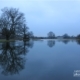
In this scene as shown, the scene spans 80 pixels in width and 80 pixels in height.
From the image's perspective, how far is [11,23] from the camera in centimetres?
5750

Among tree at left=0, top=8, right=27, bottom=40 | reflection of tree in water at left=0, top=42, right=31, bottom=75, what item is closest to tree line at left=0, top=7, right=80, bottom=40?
tree at left=0, top=8, right=27, bottom=40

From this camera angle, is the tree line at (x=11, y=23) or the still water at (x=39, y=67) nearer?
the still water at (x=39, y=67)

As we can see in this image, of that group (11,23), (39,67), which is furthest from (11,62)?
(11,23)

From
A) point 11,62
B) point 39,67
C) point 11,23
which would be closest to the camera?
point 39,67

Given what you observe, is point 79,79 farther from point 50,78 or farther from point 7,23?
point 7,23

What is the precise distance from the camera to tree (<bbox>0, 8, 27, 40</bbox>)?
2202 inches

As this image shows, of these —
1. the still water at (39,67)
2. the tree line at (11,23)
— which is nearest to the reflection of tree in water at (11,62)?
the still water at (39,67)

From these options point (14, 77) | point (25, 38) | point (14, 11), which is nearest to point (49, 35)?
point (25, 38)

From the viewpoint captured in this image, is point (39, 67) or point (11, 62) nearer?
point (39, 67)

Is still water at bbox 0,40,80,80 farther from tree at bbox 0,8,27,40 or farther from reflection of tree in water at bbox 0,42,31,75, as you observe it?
tree at bbox 0,8,27,40

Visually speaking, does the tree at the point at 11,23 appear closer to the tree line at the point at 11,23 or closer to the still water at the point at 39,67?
the tree line at the point at 11,23

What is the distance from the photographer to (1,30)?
56.3m

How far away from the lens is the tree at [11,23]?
55938 mm

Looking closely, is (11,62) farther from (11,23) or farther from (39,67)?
(11,23)
